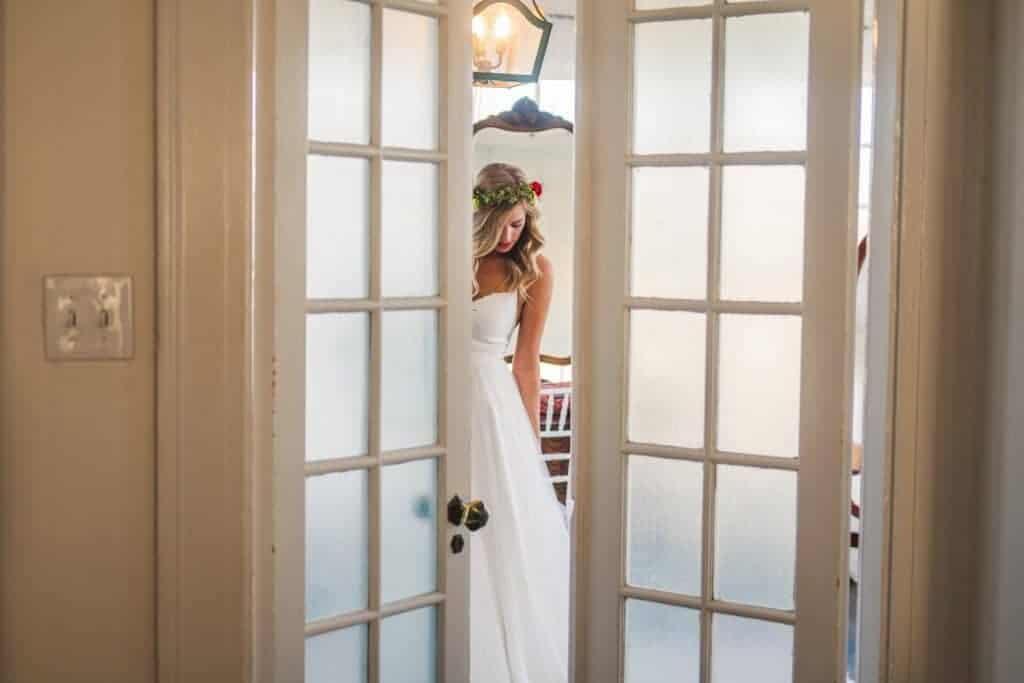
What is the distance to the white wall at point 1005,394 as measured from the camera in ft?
6.12

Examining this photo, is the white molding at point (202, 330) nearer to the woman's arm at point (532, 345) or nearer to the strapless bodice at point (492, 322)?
the strapless bodice at point (492, 322)

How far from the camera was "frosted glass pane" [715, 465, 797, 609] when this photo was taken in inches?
90.3

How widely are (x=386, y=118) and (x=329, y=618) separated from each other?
1069 mm

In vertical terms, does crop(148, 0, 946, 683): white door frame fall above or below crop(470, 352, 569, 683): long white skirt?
above

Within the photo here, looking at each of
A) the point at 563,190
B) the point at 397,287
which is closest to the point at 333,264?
the point at 397,287

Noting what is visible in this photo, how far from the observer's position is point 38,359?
1.77 metres

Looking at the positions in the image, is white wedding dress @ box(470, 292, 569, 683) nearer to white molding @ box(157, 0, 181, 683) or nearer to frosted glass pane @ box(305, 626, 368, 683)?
frosted glass pane @ box(305, 626, 368, 683)

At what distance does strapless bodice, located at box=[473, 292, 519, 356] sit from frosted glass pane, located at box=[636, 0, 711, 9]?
5.93ft

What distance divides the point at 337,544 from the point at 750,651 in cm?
93

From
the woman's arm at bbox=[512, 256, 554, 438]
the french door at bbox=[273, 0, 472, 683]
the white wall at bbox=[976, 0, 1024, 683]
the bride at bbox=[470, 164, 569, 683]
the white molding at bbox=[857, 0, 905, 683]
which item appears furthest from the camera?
the woman's arm at bbox=[512, 256, 554, 438]

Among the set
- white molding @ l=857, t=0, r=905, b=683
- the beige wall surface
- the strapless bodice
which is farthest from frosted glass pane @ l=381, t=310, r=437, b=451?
the strapless bodice

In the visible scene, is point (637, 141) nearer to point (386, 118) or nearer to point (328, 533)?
point (386, 118)

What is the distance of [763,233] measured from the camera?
2295 mm

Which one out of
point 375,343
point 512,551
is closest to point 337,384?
point 375,343
